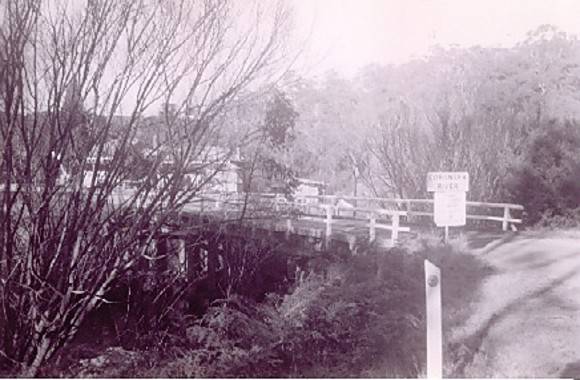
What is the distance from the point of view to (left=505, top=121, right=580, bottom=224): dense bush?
548 inches

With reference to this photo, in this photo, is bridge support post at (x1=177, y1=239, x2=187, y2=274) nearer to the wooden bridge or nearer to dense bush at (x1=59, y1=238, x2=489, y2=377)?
the wooden bridge

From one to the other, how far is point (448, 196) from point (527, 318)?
3.48 metres

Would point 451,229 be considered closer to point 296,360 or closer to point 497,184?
point 497,184

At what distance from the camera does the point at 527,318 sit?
7.00 meters

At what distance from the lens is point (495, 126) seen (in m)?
15.7

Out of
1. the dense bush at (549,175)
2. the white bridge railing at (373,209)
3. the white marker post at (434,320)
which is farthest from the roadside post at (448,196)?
the white marker post at (434,320)

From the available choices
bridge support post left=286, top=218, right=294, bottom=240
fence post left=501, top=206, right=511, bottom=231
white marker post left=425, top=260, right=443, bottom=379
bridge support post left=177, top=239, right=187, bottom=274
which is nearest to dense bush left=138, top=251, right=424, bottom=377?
bridge support post left=177, top=239, right=187, bottom=274

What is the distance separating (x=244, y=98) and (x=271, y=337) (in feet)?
9.68

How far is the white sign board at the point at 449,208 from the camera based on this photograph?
10.1 metres

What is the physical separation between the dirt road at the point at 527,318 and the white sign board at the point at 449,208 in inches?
39.8

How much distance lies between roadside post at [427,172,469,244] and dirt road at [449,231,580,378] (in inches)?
42.0

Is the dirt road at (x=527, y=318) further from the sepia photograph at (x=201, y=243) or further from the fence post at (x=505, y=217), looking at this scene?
the fence post at (x=505, y=217)

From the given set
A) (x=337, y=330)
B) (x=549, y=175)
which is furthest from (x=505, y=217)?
(x=337, y=330)

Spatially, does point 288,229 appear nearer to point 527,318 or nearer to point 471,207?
point 471,207
